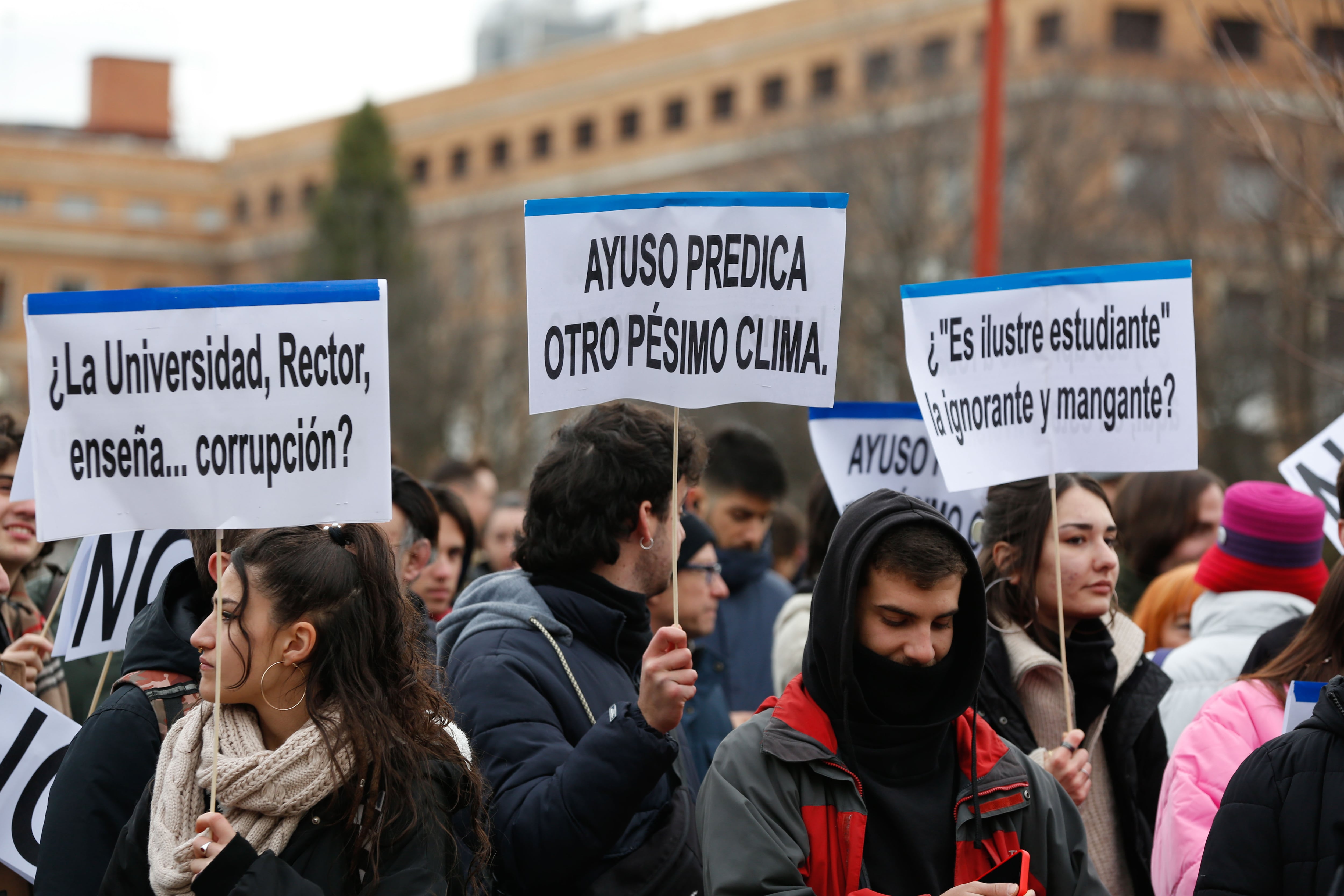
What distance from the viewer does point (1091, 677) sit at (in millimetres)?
4418

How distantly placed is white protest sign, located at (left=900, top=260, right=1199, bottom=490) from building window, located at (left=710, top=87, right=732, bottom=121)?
4553 cm

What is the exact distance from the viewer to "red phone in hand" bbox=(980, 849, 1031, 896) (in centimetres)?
315

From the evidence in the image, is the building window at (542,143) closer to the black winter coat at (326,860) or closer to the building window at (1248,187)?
the building window at (1248,187)

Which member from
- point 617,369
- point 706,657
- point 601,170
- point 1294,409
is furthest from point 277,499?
point 601,170

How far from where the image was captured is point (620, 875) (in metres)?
3.69

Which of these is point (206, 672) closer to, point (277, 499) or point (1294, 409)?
point (277, 499)

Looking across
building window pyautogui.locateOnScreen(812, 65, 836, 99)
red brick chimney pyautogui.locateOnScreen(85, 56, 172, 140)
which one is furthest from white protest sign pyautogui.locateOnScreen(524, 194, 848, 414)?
red brick chimney pyautogui.locateOnScreen(85, 56, 172, 140)

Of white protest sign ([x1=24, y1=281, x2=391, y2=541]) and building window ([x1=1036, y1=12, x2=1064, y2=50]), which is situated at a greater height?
building window ([x1=1036, y1=12, x2=1064, y2=50])

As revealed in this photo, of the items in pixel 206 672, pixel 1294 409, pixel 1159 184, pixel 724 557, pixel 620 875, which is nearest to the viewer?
pixel 206 672

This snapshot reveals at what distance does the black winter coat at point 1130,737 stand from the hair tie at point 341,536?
1.80m

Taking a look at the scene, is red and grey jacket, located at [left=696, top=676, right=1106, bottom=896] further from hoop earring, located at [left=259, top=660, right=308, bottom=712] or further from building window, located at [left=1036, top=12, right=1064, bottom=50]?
building window, located at [left=1036, top=12, right=1064, bottom=50]

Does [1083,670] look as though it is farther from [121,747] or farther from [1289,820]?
[121,747]

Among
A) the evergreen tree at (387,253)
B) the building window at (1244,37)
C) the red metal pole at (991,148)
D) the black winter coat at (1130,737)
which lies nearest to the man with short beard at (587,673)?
the black winter coat at (1130,737)

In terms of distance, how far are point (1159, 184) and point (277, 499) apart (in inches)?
951
